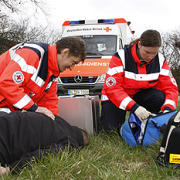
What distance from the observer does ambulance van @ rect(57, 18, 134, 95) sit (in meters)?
5.75

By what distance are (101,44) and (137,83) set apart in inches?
139

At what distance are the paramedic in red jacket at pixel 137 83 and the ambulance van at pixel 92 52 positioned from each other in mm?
2651

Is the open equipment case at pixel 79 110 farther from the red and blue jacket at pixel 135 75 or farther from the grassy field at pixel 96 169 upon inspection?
the grassy field at pixel 96 169

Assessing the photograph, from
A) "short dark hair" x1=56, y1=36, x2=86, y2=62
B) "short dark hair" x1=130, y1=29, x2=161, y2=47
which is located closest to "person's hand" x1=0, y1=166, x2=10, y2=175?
"short dark hair" x1=56, y1=36, x2=86, y2=62

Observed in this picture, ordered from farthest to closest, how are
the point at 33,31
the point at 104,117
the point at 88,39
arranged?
1. the point at 33,31
2. the point at 88,39
3. the point at 104,117

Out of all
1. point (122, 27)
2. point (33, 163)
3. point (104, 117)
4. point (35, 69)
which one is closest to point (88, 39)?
point (122, 27)

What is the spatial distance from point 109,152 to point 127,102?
0.71 metres

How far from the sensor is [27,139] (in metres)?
1.79

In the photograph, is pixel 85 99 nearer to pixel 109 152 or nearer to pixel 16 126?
pixel 109 152

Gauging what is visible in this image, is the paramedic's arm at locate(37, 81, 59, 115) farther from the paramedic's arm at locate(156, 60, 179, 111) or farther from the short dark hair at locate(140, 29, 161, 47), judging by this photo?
the paramedic's arm at locate(156, 60, 179, 111)

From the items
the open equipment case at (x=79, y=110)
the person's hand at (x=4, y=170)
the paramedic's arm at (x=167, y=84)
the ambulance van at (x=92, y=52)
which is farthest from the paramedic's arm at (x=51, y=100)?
the ambulance van at (x=92, y=52)

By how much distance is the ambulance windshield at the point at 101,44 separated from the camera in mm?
6164

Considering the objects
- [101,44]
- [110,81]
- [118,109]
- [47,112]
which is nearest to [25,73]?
[47,112]

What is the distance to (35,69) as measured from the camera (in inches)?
92.2
